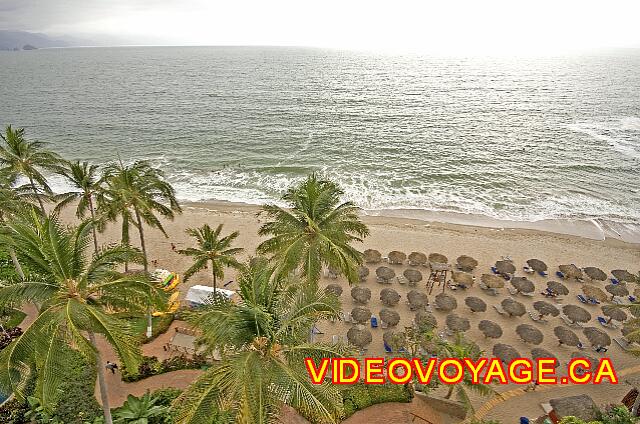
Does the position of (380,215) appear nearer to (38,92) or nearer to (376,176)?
(376,176)

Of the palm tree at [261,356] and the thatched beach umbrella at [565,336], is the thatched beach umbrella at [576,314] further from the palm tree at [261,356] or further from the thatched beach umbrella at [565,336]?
the palm tree at [261,356]

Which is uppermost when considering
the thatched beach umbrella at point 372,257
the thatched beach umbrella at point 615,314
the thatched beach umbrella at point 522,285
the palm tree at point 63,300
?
the palm tree at point 63,300

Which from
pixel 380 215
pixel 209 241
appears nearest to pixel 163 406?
pixel 209 241

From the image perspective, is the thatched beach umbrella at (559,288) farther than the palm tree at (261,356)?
Yes

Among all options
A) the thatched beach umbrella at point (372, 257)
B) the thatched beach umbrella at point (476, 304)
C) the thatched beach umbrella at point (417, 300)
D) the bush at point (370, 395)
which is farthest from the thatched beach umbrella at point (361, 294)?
the bush at point (370, 395)

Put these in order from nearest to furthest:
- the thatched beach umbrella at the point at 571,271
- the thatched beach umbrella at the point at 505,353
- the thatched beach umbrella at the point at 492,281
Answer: the thatched beach umbrella at the point at 505,353 → the thatched beach umbrella at the point at 492,281 → the thatched beach umbrella at the point at 571,271

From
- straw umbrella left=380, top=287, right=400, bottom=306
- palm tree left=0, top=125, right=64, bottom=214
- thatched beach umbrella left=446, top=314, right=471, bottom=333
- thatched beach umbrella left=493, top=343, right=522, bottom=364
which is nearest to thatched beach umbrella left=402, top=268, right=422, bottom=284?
straw umbrella left=380, top=287, right=400, bottom=306

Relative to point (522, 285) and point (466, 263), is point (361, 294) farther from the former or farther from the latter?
point (522, 285)

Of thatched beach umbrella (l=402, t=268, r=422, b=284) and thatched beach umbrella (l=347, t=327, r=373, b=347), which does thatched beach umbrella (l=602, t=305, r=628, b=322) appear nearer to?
thatched beach umbrella (l=402, t=268, r=422, b=284)
